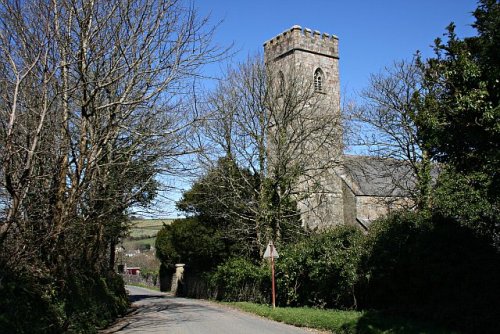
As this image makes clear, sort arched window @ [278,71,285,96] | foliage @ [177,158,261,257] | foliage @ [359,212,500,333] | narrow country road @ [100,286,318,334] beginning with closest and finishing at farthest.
→ foliage @ [359,212,500,333]
narrow country road @ [100,286,318,334]
foliage @ [177,158,261,257]
arched window @ [278,71,285,96]

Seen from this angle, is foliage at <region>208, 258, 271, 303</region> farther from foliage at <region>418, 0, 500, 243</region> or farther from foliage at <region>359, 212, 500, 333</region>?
foliage at <region>418, 0, 500, 243</region>

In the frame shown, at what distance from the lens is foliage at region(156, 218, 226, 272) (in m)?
30.0

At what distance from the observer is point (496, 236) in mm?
13484

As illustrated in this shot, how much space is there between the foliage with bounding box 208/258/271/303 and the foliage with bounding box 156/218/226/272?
1355 millimetres

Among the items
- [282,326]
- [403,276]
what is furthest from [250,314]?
[403,276]

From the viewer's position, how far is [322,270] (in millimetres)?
18141

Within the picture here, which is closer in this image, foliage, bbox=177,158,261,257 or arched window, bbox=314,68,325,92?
foliage, bbox=177,158,261,257

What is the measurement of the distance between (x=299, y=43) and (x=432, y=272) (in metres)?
27.6

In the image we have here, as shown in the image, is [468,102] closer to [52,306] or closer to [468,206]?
[468,206]

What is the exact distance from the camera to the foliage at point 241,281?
23041 mm

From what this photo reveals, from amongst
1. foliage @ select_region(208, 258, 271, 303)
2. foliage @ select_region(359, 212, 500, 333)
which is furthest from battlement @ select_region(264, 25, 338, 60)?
foliage @ select_region(359, 212, 500, 333)

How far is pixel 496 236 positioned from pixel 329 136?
13.2m

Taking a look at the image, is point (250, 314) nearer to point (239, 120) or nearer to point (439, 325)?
point (439, 325)

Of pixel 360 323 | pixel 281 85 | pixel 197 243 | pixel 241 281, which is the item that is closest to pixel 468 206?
pixel 360 323
